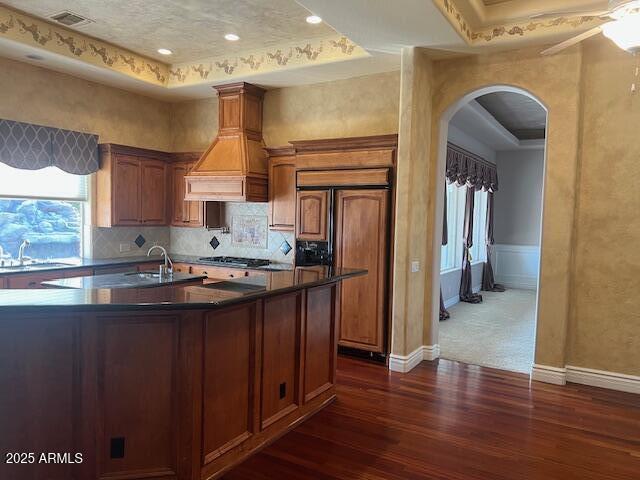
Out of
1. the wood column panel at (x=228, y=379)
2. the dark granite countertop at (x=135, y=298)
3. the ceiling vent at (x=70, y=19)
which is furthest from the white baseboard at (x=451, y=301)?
the ceiling vent at (x=70, y=19)

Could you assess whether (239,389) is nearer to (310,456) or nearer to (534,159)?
(310,456)

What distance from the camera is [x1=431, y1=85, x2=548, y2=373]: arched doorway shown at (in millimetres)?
4973

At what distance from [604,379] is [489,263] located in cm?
584

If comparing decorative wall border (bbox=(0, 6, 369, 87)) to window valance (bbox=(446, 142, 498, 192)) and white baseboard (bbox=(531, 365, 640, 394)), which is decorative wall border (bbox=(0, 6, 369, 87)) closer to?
window valance (bbox=(446, 142, 498, 192))

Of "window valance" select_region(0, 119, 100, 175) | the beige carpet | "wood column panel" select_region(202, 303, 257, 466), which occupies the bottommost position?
the beige carpet

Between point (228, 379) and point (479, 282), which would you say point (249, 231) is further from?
point (479, 282)

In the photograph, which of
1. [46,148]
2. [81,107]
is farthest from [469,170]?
[46,148]

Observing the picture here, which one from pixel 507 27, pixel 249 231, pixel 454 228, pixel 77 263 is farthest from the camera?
pixel 454 228

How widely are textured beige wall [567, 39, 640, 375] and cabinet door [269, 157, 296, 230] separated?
310 cm

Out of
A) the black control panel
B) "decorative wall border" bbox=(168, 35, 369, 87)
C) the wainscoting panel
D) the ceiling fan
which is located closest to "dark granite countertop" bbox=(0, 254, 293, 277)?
the black control panel

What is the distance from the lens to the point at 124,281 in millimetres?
4293

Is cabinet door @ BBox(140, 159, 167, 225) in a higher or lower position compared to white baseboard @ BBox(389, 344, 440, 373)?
higher

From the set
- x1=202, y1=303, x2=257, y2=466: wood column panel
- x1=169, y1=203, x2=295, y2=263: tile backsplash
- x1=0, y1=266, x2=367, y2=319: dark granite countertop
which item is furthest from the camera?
x1=169, y1=203, x2=295, y2=263: tile backsplash

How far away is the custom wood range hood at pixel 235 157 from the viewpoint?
568 cm
